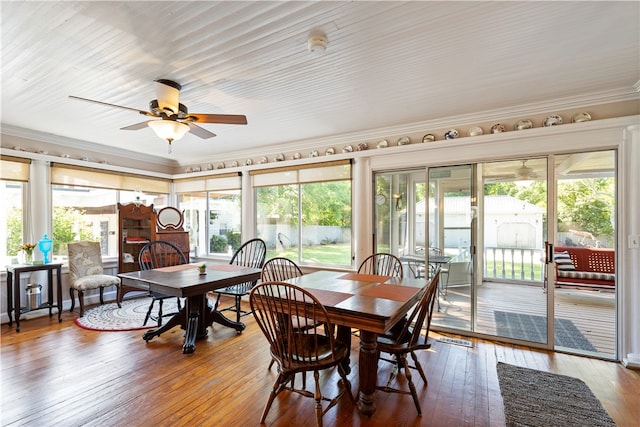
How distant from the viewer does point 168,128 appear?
2.62 metres

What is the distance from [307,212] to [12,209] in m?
4.03

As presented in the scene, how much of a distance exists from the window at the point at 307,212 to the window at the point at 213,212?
554 mm

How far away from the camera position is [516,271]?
151 inches

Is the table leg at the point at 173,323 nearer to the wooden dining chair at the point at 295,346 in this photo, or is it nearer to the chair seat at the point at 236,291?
the chair seat at the point at 236,291

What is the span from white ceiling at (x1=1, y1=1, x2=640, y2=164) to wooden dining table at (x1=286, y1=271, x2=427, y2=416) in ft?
5.86

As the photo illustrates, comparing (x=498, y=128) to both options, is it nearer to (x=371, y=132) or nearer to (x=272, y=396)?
(x=371, y=132)

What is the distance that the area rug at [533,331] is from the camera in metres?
3.21

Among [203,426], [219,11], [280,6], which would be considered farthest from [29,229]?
[280,6]

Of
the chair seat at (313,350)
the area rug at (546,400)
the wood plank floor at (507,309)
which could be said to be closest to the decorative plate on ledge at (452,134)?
the wood plank floor at (507,309)

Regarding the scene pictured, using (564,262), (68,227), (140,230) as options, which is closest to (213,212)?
(140,230)

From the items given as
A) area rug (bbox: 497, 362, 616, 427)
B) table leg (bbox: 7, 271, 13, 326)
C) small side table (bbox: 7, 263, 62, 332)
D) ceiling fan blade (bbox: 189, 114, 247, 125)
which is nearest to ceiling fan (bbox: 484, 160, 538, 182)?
area rug (bbox: 497, 362, 616, 427)

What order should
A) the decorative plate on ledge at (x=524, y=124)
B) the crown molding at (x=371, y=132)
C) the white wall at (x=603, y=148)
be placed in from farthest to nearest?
1. the decorative plate on ledge at (x=524, y=124)
2. the crown molding at (x=371, y=132)
3. the white wall at (x=603, y=148)

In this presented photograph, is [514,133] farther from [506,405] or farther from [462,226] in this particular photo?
[506,405]

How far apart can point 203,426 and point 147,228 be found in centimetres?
408
